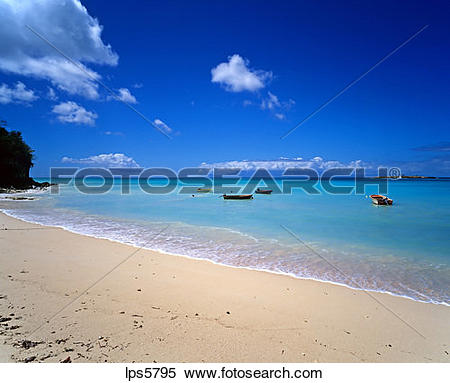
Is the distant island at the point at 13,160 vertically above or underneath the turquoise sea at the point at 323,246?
above

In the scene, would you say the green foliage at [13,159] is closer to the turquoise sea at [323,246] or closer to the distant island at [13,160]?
the distant island at [13,160]

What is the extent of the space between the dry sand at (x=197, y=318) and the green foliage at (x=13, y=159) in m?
39.4

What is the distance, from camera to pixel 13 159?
3647 cm

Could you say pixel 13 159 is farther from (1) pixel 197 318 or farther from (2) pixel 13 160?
(1) pixel 197 318

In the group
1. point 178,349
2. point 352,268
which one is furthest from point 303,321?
point 352,268

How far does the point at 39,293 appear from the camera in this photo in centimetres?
427

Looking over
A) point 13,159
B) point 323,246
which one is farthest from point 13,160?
point 323,246

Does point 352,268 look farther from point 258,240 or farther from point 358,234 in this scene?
point 358,234

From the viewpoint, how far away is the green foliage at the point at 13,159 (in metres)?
35.8

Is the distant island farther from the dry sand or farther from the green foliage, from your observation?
the dry sand

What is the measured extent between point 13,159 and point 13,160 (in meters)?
0.17

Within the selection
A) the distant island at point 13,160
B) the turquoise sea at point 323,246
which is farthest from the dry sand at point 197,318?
the distant island at point 13,160

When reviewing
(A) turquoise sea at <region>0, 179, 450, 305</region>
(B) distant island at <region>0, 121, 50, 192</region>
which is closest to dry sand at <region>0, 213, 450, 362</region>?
(A) turquoise sea at <region>0, 179, 450, 305</region>
